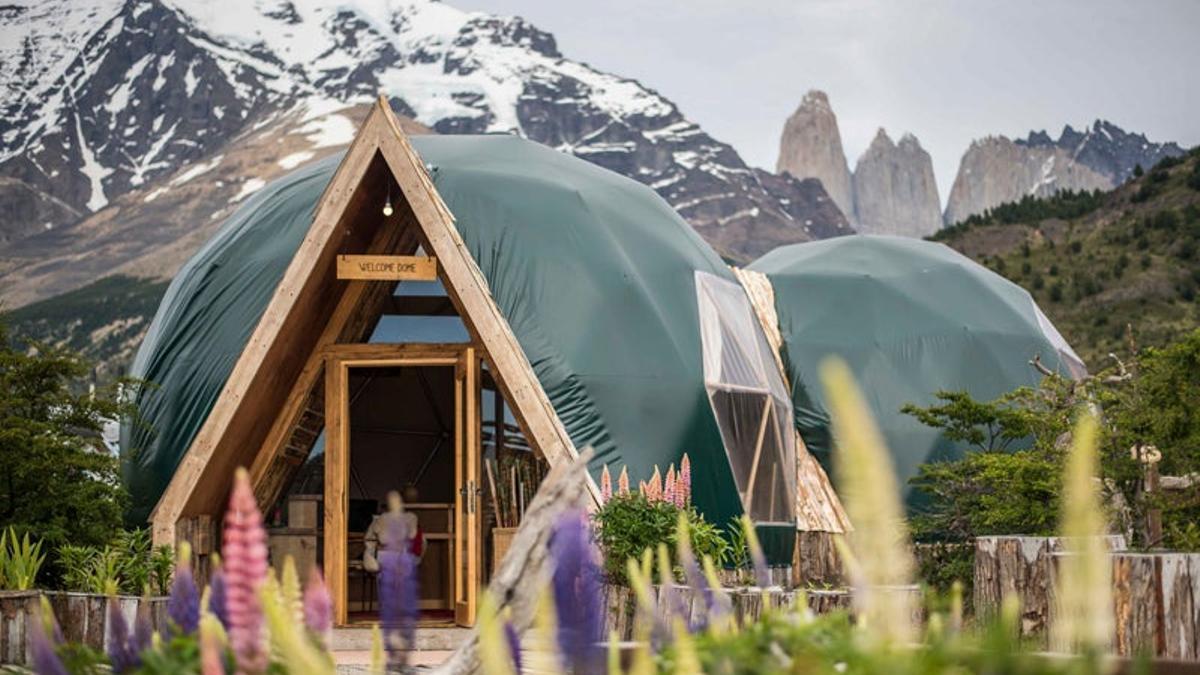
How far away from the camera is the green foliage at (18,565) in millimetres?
9836

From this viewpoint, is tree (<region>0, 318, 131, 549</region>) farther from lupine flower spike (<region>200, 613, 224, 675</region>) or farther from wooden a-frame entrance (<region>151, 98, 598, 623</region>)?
lupine flower spike (<region>200, 613, 224, 675</region>)

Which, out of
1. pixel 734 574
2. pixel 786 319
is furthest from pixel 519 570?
pixel 786 319

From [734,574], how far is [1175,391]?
3.18m

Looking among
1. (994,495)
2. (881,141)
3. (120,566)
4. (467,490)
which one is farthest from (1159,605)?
(881,141)

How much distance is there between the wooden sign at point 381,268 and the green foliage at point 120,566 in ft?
7.71

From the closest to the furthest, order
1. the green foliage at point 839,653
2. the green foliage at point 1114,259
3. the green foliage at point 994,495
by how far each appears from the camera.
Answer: the green foliage at point 839,653 → the green foliage at point 994,495 → the green foliage at point 1114,259

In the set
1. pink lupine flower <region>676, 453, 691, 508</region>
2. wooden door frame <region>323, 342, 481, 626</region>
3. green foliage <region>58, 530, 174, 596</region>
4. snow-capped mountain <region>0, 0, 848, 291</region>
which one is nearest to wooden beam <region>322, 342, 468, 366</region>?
wooden door frame <region>323, 342, 481, 626</region>

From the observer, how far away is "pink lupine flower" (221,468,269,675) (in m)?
2.56

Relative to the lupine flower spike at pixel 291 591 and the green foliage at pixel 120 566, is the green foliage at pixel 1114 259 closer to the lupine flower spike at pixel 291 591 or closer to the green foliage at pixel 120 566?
the green foliage at pixel 120 566

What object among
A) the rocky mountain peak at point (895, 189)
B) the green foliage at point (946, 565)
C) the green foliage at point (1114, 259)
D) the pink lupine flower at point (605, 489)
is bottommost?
the green foliage at point (946, 565)

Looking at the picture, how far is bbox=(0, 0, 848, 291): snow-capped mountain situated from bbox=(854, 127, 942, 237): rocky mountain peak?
39.3ft

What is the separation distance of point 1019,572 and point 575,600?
5.46 meters

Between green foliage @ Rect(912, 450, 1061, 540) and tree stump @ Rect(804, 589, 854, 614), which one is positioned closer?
tree stump @ Rect(804, 589, 854, 614)

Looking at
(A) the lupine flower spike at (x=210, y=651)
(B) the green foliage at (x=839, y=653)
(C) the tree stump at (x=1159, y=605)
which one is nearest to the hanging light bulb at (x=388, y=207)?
(C) the tree stump at (x=1159, y=605)
